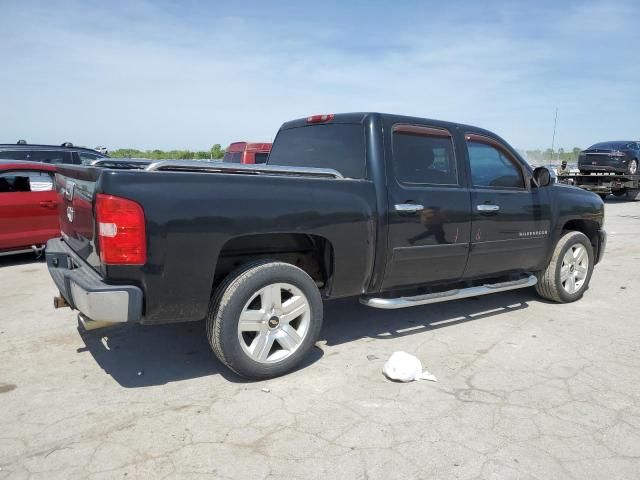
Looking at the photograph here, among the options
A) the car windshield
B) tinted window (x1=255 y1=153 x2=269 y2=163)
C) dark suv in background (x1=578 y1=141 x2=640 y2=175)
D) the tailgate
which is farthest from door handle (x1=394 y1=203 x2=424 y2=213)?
the car windshield

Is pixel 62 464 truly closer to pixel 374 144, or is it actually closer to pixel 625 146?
pixel 374 144

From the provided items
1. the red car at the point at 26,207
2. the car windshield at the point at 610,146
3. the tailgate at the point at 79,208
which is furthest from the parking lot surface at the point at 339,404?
the car windshield at the point at 610,146

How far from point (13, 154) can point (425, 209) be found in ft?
32.9

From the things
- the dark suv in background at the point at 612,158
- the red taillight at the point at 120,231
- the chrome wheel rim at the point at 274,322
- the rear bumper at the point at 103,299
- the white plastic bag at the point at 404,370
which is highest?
the dark suv in background at the point at 612,158

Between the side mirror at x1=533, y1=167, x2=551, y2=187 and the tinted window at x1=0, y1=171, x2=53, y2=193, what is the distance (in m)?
6.58

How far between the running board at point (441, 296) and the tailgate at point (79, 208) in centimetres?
197

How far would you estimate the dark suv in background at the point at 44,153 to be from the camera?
10.8 metres

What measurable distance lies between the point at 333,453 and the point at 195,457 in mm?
692

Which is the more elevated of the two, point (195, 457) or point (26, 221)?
point (26, 221)

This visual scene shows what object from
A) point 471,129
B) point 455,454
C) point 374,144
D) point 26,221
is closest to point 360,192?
point 374,144

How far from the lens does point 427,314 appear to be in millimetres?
5008

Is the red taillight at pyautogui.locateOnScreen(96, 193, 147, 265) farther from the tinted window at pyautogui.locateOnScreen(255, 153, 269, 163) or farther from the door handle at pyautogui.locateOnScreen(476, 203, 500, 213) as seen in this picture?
the tinted window at pyautogui.locateOnScreen(255, 153, 269, 163)

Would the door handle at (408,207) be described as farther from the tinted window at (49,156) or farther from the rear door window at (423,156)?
the tinted window at (49,156)

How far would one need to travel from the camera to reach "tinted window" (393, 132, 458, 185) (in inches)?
159
